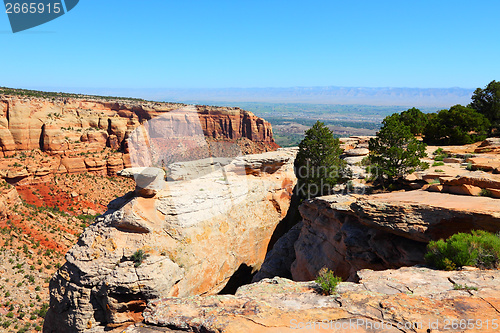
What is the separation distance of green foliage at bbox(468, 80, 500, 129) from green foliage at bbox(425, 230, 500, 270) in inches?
1419

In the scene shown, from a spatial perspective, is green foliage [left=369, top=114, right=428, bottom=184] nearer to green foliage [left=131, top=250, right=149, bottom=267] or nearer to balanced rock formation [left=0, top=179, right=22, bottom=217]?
green foliage [left=131, top=250, right=149, bottom=267]

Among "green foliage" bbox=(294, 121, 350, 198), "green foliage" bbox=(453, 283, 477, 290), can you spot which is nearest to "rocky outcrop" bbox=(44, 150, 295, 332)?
"green foliage" bbox=(294, 121, 350, 198)

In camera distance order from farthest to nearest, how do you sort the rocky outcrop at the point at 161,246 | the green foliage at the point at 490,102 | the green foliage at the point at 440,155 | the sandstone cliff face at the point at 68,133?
1. the sandstone cliff face at the point at 68,133
2. the green foliage at the point at 490,102
3. the green foliage at the point at 440,155
4. the rocky outcrop at the point at 161,246

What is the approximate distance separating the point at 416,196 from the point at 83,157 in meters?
61.3

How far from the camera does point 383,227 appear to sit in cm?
1288

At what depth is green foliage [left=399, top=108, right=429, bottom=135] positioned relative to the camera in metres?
39.4

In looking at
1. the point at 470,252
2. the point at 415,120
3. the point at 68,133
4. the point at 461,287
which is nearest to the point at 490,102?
the point at 415,120

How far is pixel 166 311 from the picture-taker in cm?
778

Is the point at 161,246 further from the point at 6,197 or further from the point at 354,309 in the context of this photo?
the point at 6,197

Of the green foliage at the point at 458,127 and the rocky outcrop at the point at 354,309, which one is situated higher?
the green foliage at the point at 458,127

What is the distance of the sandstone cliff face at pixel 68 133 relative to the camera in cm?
5131

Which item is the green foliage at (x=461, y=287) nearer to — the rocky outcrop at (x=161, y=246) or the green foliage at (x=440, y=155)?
the rocky outcrop at (x=161, y=246)

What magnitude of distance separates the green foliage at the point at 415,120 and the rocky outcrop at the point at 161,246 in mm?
28720

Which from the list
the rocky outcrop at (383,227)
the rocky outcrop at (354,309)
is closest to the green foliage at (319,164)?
the rocky outcrop at (383,227)
